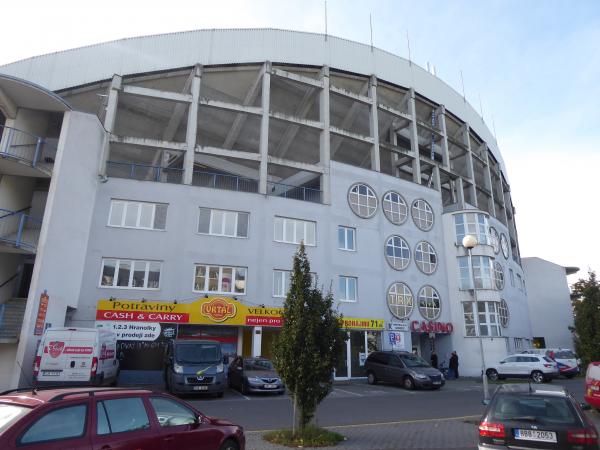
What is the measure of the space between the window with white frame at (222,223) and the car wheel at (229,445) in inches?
730

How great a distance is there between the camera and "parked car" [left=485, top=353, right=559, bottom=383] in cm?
2489

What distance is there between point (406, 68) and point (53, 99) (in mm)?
26808

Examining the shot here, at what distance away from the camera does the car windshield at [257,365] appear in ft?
61.0

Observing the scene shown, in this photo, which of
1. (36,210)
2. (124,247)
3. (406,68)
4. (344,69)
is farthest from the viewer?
(406,68)

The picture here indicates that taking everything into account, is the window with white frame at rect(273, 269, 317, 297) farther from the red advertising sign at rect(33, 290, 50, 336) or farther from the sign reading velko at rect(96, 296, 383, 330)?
the red advertising sign at rect(33, 290, 50, 336)

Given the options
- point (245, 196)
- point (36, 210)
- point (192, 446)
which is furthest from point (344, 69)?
point (192, 446)

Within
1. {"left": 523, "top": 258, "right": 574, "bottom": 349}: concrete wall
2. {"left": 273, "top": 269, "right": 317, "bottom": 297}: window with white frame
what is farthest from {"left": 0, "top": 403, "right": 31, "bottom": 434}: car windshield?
{"left": 523, "top": 258, "right": 574, "bottom": 349}: concrete wall

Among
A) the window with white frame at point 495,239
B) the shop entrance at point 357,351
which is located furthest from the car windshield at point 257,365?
the window with white frame at point 495,239

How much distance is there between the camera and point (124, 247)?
22922 mm

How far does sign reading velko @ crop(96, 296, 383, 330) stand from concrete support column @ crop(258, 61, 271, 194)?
282 inches

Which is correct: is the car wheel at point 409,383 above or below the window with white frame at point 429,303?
below

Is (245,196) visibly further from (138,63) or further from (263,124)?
(138,63)

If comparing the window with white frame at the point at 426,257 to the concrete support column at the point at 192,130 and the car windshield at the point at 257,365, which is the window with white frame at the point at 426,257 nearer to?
the car windshield at the point at 257,365

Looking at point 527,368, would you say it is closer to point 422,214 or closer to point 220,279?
point 422,214
